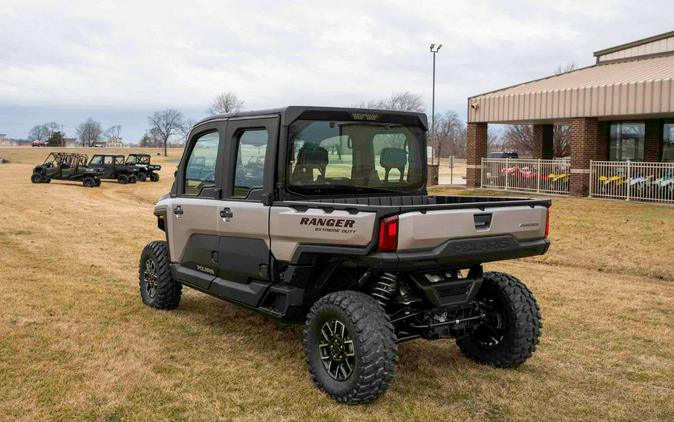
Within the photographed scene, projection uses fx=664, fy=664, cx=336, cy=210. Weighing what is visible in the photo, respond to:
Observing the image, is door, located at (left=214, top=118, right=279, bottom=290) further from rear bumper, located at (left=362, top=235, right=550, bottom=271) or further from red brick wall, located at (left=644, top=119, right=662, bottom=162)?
red brick wall, located at (left=644, top=119, right=662, bottom=162)

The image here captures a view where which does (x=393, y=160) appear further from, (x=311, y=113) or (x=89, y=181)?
(x=89, y=181)

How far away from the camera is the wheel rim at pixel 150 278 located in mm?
7559

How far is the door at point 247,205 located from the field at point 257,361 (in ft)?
2.56

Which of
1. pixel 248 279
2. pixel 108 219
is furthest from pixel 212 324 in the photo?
pixel 108 219

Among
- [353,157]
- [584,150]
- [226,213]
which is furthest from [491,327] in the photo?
[584,150]

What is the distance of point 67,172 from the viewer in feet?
109

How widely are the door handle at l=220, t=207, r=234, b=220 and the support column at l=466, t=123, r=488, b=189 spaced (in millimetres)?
24037

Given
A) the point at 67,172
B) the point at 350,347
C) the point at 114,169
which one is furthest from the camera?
the point at 114,169

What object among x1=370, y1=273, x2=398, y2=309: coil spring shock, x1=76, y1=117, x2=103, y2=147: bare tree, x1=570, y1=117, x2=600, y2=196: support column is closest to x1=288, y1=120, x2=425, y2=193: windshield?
x1=370, y1=273, x2=398, y2=309: coil spring shock

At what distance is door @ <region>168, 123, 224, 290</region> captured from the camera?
20.6 feet

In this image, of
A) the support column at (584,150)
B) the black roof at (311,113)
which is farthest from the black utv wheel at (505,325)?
the support column at (584,150)

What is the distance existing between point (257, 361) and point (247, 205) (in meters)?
1.36

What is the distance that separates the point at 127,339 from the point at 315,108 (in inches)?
114

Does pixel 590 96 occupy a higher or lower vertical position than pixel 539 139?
higher
